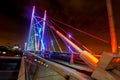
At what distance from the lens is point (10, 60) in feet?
130

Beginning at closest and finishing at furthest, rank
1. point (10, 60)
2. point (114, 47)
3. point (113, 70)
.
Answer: point (113, 70)
point (114, 47)
point (10, 60)

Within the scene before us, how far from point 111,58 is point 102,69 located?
8.8 inches

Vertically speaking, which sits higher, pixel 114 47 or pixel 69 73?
pixel 114 47

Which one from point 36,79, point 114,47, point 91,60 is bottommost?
point 36,79

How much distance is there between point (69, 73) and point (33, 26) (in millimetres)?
29794

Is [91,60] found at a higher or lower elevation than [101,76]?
higher

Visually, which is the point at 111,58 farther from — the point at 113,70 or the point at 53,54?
the point at 53,54

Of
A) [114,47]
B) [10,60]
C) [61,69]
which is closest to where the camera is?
[61,69]

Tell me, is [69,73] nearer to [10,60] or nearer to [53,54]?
[53,54]

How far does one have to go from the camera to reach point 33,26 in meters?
31.5

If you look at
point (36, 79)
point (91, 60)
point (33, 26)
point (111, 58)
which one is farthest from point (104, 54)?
point (33, 26)

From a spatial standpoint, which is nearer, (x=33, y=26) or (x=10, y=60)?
(x=33, y=26)

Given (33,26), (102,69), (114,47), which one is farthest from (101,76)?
(33,26)

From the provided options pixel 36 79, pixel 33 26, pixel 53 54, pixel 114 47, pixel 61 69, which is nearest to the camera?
pixel 61 69
